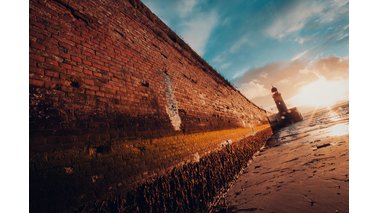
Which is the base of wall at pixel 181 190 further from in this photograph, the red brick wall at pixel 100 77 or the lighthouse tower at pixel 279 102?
the lighthouse tower at pixel 279 102

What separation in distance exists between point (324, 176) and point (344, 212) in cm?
129

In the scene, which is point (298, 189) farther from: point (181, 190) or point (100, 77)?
point (100, 77)

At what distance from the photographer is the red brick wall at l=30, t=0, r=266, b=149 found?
1885 millimetres

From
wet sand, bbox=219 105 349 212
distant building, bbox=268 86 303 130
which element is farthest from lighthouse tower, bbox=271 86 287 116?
wet sand, bbox=219 105 349 212

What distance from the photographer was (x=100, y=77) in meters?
2.54

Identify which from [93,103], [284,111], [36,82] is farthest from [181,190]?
[284,111]

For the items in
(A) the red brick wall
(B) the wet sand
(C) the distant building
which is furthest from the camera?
(C) the distant building

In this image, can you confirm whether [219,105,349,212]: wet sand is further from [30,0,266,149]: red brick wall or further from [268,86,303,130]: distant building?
[268,86,303,130]: distant building

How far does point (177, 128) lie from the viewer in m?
3.68

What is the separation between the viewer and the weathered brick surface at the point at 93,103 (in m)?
1.69

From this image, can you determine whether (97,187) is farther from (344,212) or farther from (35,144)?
(344,212)

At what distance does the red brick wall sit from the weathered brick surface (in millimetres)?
11

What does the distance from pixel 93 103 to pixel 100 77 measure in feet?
1.44

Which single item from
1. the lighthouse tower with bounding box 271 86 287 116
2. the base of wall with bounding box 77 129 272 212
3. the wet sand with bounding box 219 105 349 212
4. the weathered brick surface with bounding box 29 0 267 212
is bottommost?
the wet sand with bounding box 219 105 349 212
